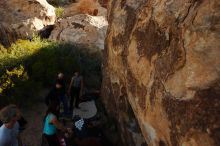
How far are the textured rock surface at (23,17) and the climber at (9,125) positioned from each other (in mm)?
9832

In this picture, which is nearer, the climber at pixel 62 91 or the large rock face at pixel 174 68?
the large rock face at pixel 174 68

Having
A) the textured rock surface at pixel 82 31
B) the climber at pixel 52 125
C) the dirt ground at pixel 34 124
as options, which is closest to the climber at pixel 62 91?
the dirt ground at pixel 34 124

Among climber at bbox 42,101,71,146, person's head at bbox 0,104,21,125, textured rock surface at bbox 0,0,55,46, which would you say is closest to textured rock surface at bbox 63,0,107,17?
textured rock surface at bbox 0,0,55,46

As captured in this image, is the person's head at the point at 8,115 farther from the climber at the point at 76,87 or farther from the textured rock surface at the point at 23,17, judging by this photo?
the textured rock surface at the point at 23,17

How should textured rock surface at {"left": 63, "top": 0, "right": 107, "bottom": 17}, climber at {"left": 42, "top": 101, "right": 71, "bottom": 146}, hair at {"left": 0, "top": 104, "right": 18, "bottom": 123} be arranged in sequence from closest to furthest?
hair at {"left": 0, "top": 104, "right": 18, "bottom": 123}, climber at {"left": 42, "top": 101, "right": 71, "bottom": 146}, textured rock surface at {"left": 63, "top": 0, "right": 107, "bottom": 17}

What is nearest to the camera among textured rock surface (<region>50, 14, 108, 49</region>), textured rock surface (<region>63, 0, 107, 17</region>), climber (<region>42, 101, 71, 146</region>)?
climber (<region>42, 101, 71, 146</region>)

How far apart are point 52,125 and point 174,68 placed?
8.11ft

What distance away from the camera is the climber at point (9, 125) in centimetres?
A: 597

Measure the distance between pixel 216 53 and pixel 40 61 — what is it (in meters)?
7.94

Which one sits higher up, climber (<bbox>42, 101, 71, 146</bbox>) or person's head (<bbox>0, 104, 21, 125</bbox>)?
person's head (<bbox>0, 104, 21, 125</bbox>)

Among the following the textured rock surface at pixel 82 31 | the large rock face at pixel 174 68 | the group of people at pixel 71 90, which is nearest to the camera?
the large rock face at pixel 174 68

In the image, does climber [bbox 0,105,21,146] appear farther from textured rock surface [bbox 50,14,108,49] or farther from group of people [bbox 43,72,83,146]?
textured rock surface [bbox 50,14,108,49]

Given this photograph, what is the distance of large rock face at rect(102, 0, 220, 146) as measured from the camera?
218 inches

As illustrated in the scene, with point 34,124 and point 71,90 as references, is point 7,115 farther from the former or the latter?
point 71,90
